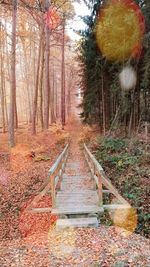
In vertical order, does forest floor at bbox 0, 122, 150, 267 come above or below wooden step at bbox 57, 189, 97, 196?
below

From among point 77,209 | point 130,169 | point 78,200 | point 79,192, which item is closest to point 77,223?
point 77,209

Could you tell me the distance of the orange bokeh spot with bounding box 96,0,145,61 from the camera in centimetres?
1722

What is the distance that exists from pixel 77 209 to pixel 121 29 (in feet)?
41.2

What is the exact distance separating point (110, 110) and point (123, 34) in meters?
8.27

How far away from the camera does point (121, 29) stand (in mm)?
→ 18094

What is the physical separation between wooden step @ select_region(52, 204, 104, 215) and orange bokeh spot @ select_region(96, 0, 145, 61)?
10676 millimetres

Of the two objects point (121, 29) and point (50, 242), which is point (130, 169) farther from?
point (121, 29)

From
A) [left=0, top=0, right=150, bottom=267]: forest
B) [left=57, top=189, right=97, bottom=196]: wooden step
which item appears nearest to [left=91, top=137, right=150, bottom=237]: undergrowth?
[left=0, top=0, right=150, bottom=267]: forest

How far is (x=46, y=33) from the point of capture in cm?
2356

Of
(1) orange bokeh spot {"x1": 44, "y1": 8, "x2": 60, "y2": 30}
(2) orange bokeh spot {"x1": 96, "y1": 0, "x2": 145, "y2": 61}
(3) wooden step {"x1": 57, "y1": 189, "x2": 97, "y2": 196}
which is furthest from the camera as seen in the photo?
(1) orange bokeh spot {"x1": 44, "y1": 8, "x2": 60, "y2": 30}

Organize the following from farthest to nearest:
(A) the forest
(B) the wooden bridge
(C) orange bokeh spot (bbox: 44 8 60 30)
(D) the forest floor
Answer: (C) orange bokeh spot (bbox: 44 8 60 30), (B) the wooden bridge, (A) the forest, (D) the forest floor

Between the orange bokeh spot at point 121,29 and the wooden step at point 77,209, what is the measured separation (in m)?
10.7

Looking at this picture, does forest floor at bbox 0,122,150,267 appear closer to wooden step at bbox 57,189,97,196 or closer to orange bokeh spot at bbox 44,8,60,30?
wooden step at bbox 57,189,97,196

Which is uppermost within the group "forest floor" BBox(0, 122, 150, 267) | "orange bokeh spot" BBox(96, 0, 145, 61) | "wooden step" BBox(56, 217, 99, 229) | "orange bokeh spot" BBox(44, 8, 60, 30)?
"orange bokeh spot" BBox(44, 8, 60, 30)
